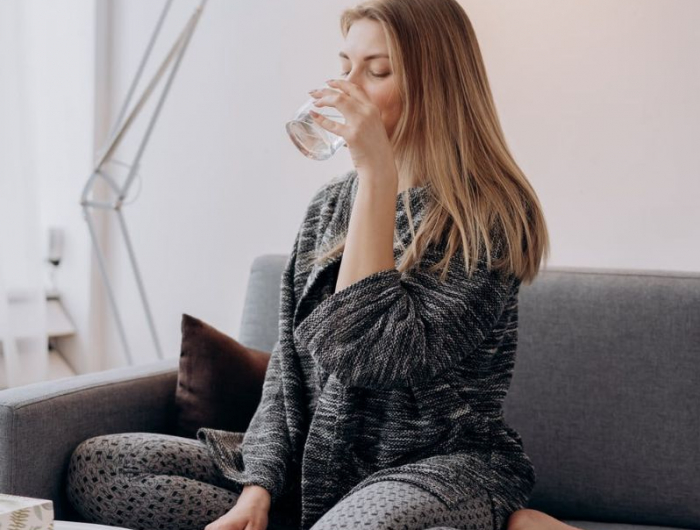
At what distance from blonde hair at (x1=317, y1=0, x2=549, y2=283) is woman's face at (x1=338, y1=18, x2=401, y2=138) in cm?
1

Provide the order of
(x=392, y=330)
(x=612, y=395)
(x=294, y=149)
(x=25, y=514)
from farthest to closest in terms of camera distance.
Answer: (x=294, y=149) < (x=612, y=395) < (x=392, y=330) < (x=25, y=514)

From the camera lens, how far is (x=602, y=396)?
1.68 metres

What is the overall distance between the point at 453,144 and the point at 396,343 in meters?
0.34

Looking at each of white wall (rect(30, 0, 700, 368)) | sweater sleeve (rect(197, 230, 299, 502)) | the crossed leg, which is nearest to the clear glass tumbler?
sweater sleeve (rect(197, 230, 299, 502))

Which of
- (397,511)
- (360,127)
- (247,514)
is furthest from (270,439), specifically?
(360,127)

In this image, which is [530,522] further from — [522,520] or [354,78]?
[354,78]

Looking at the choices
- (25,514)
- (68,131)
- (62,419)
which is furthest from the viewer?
(68,131)

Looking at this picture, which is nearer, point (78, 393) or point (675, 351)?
point (78, 393)

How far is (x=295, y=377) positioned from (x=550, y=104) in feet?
3.14

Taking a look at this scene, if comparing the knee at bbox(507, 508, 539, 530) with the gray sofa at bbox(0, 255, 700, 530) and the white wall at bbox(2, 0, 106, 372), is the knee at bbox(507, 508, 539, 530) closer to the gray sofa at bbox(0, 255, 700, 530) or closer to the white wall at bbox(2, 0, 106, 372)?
the gray sofa at bbox(0, 255, 700, 530)

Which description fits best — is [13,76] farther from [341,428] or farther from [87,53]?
[341,428]

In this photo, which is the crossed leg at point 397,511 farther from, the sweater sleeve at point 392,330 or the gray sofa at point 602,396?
the gray sofa at point 602,396

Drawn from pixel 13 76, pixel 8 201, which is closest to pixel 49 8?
pixel 13 76

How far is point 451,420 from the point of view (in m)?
1.31
